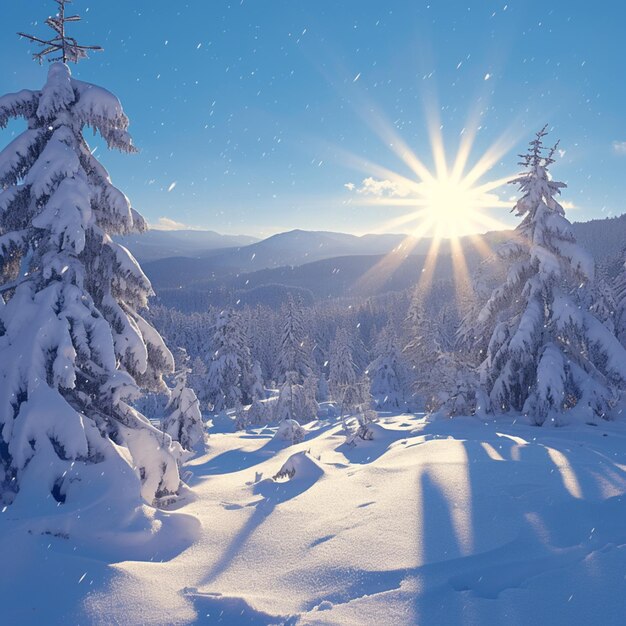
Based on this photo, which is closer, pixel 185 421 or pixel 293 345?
pixel 185 421

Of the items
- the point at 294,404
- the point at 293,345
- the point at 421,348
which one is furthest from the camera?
the point at 293,345

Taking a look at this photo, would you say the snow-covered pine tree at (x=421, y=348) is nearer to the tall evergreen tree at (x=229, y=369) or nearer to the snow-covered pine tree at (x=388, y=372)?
the snow-covered pine tree at (x=388, y=372)

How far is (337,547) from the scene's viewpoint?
450 centimetres

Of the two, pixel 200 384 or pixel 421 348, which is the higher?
pixel 421 348

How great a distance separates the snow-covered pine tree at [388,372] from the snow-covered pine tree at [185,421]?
26403mm

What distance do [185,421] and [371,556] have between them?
12.0m

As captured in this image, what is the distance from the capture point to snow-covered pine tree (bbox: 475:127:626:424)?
12.7 metres

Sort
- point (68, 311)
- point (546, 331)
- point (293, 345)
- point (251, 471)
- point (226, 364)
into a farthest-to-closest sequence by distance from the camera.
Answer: point (293, 345)
point (226, 364)
point (546, 331)
point (251, 471)
point (68, 311)

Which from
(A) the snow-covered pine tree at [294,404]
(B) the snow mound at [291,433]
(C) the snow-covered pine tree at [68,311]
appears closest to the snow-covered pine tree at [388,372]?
(A) the snow-covered pine tree at [294,404]

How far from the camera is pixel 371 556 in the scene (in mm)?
4141

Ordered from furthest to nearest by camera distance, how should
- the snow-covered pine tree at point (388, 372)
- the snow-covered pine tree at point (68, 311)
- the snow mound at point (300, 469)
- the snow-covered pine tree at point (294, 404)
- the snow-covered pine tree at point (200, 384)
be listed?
the snow-covered pine tree at point (388, 372), the snow-covered pine tree at point (200, 384), the snow-covered pine tree at point (294, 404), the snow mound at point (300, 469), the snow-covered pine tree at point (68, 311)

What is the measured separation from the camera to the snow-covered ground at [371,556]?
130 inches

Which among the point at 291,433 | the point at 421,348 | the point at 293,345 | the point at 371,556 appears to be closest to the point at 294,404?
the point at 421,348

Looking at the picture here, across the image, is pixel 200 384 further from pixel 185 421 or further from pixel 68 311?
pixel 68 311
